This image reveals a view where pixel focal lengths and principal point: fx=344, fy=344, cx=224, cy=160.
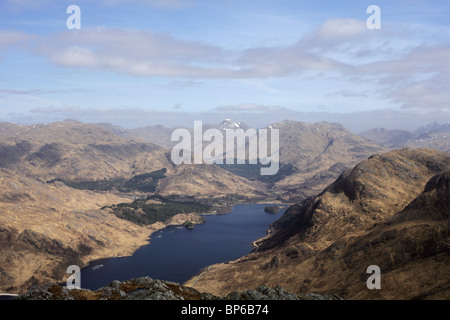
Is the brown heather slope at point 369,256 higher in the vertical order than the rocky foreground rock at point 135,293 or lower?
lower

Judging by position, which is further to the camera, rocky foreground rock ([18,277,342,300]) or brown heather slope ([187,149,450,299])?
brown heather slope ([187,149,450,299])

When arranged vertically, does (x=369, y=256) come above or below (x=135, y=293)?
below

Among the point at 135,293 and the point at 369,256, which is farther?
the point at 369,256

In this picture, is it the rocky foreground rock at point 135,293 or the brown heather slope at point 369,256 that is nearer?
the rocky foreground rock at point 135,293

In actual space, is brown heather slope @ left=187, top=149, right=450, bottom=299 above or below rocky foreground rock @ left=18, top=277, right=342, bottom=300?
below
